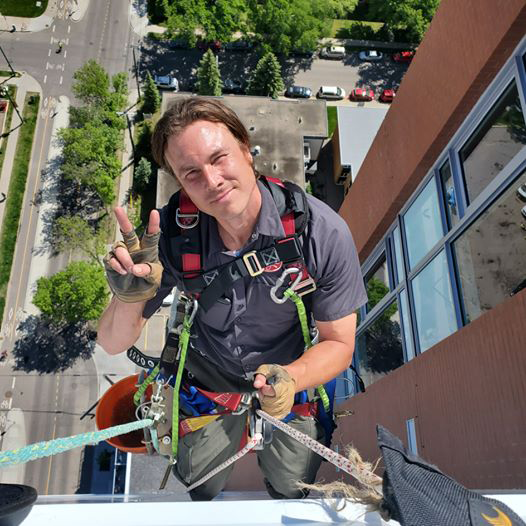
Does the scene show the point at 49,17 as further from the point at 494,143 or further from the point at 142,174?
the point at 494,143

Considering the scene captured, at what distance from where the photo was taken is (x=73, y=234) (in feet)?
78.5

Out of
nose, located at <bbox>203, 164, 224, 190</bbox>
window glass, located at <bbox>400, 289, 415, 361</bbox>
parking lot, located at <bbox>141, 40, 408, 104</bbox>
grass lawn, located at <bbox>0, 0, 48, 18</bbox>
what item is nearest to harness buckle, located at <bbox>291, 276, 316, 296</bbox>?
nose, located at <bbox>203, 164, 224, 190</bbox>

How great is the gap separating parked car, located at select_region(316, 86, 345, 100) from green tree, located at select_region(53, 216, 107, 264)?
1587 centimetres

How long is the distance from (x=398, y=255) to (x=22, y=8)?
111 feet

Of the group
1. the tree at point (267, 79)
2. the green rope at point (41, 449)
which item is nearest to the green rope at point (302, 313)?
the green rope at point (41, 449)

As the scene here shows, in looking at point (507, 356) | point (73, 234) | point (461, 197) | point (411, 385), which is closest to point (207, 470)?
point (411, 385)

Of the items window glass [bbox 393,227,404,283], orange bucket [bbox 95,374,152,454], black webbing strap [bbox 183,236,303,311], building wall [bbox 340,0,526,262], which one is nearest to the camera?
black webbing strap [bbox 183,236,303,311]

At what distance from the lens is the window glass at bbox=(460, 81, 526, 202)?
4.85m

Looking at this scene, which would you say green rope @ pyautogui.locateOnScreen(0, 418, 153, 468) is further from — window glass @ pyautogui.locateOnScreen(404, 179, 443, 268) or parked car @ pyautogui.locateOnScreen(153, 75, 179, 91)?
parked car @ pyautogui.locateOnScreen(153, 75, 179, 91)

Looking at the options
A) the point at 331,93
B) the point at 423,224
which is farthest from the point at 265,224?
the point at 331,93

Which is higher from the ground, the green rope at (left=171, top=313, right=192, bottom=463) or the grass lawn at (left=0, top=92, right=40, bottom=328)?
the grass lawn at (left=0, top=92, right=40, bottom=328)

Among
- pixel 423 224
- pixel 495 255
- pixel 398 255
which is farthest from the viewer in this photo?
pixel 398 255

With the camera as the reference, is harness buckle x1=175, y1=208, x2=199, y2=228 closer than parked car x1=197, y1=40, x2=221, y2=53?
Yes

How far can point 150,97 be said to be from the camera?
27953 mm
